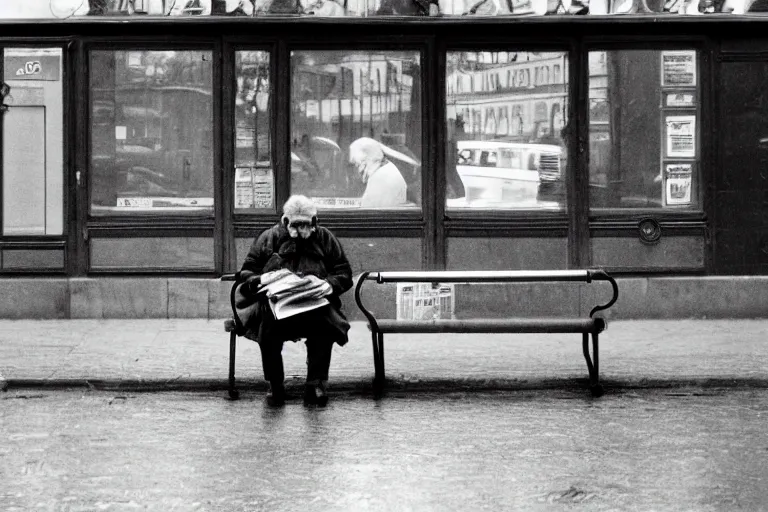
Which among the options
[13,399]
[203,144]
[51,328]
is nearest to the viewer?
[13,399]

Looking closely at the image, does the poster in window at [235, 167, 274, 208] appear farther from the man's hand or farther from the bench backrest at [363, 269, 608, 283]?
the man's hand

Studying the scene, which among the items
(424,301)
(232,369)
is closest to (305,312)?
(232,369)

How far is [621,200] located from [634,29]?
5.73 feet

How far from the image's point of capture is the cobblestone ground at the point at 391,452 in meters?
6.16

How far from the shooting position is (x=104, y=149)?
43.2ft

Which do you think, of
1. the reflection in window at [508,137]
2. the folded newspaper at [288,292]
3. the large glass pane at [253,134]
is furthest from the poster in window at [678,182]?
the folded newspaper at [288,292]

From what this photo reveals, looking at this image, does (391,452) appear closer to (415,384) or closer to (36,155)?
(415,384)

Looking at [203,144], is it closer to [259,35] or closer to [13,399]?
[259,35]

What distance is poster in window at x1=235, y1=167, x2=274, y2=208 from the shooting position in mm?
13125

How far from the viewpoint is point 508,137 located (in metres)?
13.3

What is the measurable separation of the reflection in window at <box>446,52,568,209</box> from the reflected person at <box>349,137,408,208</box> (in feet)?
1.73

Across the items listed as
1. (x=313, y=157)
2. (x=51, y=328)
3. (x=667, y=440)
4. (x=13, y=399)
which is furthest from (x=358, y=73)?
(x=667, y=440)

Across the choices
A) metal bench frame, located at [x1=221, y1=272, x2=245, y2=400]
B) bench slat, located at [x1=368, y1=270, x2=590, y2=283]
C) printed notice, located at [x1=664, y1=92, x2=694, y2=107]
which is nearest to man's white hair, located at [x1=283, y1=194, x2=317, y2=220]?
metal bench frame, located at [x1=221, y1=272, x2=245, y2=400]

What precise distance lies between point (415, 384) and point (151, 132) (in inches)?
192
